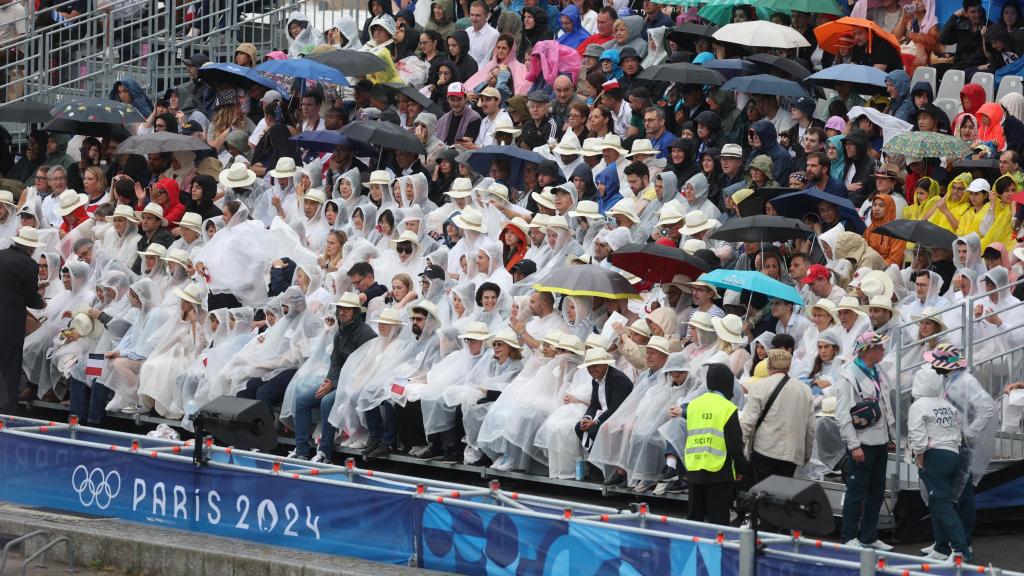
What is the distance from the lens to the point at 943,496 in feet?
43.4

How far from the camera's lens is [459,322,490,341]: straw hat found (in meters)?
16.8

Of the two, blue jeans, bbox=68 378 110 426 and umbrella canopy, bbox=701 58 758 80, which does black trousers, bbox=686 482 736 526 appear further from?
umbrella canopy, bbox=701 58 758 80

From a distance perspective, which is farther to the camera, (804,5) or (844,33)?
(804,5)

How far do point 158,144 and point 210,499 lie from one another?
352 inches

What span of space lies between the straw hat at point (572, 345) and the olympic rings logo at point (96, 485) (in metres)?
4.20

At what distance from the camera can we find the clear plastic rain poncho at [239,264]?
63.2 ft

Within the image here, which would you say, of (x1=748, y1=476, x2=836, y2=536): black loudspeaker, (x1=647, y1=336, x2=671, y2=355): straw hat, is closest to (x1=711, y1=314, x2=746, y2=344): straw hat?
(x1=647, y1=336, x2=671, y2=355): straw hat

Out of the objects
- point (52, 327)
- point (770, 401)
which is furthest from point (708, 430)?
point (52, 327)

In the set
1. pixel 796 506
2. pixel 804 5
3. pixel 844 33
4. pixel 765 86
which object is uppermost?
pixel 804 5

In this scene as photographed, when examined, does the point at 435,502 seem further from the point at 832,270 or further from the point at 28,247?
the point at 28,247

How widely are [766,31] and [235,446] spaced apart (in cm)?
951

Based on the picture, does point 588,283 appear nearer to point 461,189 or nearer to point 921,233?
point 921,233

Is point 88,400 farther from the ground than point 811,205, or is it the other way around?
point 811,205

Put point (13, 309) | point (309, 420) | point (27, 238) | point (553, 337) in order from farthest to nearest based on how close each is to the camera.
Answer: point (27, 238), point (13, 309), point (309, 420), point (553, 337)
